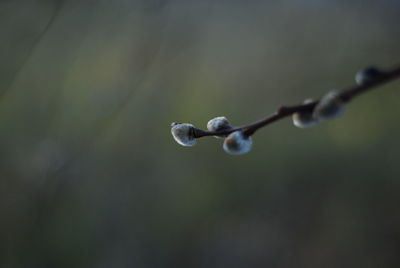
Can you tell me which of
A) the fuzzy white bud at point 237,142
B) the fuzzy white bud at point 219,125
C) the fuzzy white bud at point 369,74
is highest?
the fuzzy white bud at point 369,74

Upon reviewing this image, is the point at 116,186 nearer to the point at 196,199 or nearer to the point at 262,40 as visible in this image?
the point at 196,199

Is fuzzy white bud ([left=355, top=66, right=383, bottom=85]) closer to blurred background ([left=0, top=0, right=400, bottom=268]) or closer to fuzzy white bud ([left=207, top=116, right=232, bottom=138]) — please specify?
fuzzy white bud ([left=207, top=116, right=232, bottom=138])

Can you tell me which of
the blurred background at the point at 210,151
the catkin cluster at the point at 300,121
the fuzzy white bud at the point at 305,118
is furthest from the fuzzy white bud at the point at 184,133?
the blurred background at the point at 210,151

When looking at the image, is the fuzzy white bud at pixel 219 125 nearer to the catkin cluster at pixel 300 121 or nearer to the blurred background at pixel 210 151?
the catkin cluster at pixel 300 121

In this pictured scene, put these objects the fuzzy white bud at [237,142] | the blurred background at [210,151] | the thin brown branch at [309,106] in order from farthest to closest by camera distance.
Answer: the blurred background at [210,151] → the fuzzy white bud at [237,142] → the thin brown branch at [309,106]

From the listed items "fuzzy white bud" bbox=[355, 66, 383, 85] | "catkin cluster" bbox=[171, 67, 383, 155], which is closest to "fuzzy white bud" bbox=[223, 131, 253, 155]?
"catkin cluster" bbox=[171, 67, 383, 155]

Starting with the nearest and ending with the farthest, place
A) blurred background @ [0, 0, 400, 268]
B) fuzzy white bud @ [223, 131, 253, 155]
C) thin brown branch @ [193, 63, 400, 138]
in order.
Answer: thin brown branch @ [193, 63, 400, 138] → fuzzy white bud @ [223, 131, 253, 155] → blurred background @ [0, 0, 400, 268]
